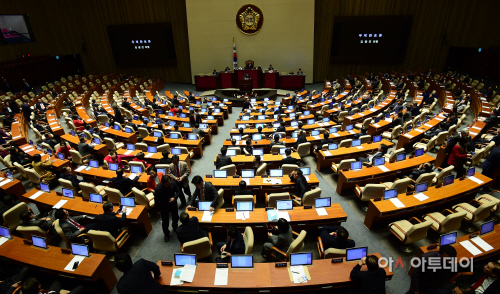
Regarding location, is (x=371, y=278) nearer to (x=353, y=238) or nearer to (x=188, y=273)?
(x=353, y=238)

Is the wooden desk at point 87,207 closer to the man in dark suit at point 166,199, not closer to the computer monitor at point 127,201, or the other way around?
the computer monitor at point 127,201

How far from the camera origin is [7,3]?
56.9ft

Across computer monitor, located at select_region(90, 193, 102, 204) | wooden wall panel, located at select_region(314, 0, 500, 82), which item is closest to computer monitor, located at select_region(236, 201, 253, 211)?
computer monitor, located at select_region(90, 193, 102, 204)

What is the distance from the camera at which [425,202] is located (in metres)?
5.07

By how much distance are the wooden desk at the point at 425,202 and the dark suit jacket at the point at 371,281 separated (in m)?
1.86

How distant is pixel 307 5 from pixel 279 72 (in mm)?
5130

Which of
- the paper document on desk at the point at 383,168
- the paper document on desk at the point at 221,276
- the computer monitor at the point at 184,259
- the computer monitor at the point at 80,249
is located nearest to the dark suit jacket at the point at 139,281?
the computer monitor at the point at 184,259

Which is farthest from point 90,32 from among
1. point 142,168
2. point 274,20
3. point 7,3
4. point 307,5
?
point 142,168

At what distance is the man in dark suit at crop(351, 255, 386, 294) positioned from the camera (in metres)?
3.29

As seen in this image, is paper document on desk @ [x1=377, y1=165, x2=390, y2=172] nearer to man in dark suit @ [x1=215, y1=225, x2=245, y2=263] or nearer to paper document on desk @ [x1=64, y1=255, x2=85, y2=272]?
man in dark suit @ [x1=215, y1=225, x2=245, y2=263]

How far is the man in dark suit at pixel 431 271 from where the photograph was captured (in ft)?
11.3

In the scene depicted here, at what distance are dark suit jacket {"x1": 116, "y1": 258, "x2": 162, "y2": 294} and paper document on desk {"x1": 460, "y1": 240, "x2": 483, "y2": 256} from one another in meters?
4.70

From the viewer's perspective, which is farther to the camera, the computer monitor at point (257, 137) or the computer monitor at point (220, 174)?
the computer monitor at point (257, 137)

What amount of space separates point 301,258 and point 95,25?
25.6 meters
